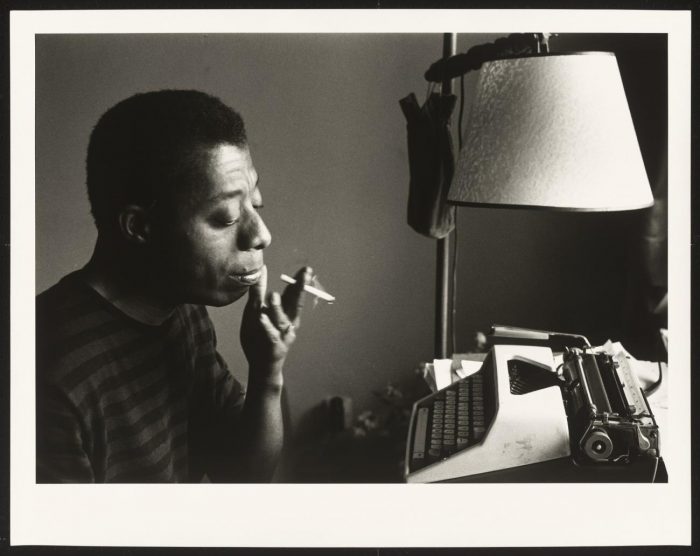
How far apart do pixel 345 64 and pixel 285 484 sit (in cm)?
89

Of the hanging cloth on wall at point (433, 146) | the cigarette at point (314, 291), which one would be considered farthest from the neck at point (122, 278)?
the hanging cloth on wall at point (433, 146)

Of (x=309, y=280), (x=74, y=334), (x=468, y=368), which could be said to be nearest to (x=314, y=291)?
(x=309, y=280)

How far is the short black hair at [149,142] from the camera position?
1478 millimetres

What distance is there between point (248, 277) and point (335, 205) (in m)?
0.23

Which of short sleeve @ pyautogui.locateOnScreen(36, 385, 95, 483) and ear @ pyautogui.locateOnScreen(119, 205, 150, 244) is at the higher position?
ear @ pyautogui.locateOnScreen(119, 205, 150, 244)

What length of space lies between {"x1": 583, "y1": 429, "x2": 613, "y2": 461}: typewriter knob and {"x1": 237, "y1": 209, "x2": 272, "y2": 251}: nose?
72cm

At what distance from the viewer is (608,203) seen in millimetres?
1349

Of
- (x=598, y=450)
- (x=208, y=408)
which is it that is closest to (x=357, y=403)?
(x=208, y=408)

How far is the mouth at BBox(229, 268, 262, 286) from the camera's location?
1.56m

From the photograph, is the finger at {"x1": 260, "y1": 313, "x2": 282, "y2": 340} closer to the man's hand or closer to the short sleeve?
the man's hand

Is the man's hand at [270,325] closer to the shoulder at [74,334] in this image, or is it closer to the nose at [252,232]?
the nose at [252,232]

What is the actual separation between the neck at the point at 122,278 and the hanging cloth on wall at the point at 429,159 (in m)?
0.56

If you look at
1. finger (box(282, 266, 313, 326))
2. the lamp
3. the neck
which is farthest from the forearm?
the lamp

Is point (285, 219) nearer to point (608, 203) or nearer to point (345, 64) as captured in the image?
point (345, 64)
